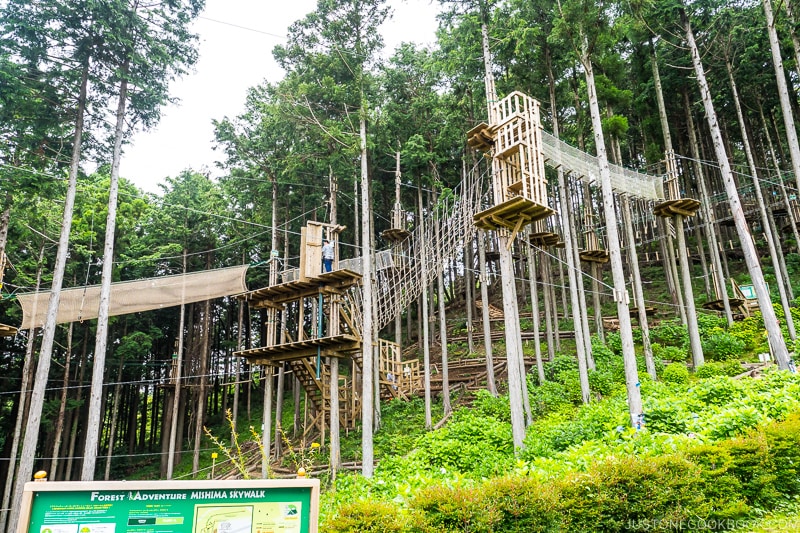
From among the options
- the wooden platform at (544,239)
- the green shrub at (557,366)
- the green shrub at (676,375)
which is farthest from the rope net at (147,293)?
the green shrub at (676,375)

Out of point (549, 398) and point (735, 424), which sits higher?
point (549, 398)

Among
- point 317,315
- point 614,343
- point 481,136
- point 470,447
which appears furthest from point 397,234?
point 470,447

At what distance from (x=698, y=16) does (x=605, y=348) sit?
12.3 metres

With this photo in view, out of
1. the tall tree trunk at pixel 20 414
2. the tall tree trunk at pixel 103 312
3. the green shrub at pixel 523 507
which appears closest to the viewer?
the green shrub at pixel 523 507

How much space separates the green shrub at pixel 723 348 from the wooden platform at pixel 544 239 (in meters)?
5.65

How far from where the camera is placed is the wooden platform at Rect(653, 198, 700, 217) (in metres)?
14.0

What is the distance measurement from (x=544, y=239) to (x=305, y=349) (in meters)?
7.57

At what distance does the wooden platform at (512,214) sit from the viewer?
934cm

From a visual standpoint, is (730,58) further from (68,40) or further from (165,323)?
(165,323)

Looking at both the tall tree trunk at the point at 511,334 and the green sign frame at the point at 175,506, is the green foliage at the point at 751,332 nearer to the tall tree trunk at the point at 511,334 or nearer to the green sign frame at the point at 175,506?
the tall tree trunk at the point at 511,334

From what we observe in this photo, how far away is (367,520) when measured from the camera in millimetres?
4285

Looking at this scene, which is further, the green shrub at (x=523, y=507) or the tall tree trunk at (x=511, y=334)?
the tall tree trunk at (x=511, y=334)

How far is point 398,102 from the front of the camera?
779 inches

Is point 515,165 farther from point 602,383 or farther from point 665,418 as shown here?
point 602,383
